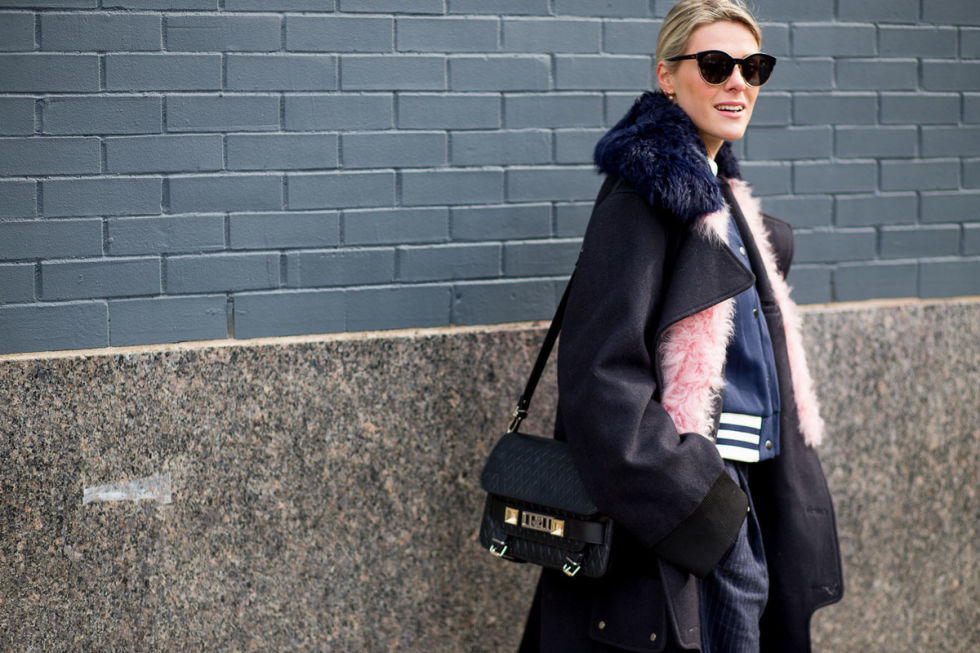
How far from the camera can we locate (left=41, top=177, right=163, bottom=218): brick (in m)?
2.93

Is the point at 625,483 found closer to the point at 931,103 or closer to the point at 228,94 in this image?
the point at 228,94

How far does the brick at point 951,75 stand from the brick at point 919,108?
0.11 feet

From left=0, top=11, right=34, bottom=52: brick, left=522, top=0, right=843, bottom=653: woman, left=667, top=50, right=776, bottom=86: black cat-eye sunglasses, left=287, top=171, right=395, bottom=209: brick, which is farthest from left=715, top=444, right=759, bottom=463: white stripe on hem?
left=0, top=11, right=34, bottom=52: brick

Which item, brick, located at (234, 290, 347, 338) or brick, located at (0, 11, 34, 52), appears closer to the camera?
brick, located at (0, 11, 34, 52)

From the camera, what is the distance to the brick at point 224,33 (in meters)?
3.00

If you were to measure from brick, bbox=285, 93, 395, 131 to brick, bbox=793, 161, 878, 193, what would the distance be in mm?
1535

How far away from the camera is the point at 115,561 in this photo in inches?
119

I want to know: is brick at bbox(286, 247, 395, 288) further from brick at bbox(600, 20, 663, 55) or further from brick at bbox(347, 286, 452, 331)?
brick at bbox(600, 20, 663, 55)

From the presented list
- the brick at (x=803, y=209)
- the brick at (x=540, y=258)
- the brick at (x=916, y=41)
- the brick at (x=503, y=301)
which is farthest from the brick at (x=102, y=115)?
the brick at (x=916, y=41)

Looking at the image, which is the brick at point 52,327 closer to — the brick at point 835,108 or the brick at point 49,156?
the brick at point 49,156

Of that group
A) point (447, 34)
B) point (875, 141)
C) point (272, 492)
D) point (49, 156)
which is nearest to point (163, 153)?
point (49, 156)

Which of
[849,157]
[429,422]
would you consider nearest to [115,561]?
[429,422]

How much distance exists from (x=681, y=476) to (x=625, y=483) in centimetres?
13

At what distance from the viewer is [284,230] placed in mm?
3172
